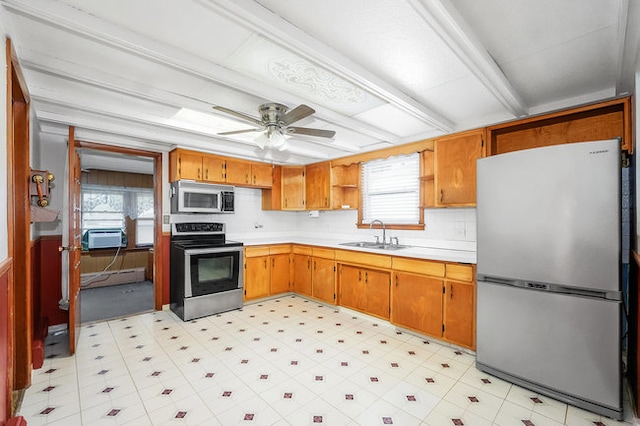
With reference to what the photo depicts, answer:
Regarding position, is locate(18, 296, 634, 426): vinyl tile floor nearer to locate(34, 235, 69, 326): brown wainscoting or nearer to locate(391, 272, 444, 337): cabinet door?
locate(391, 272, 444, 337): cabinet door

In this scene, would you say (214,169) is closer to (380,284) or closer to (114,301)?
(114,301)

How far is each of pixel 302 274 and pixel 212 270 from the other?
1.44 meters

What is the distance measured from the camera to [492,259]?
2.48 meters

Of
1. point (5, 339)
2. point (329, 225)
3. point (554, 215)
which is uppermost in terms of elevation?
point (554, 215)

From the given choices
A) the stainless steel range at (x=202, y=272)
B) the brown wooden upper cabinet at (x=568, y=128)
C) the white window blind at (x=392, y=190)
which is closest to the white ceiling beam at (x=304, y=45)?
the brown wooden upper cabinet at (x=568, y=128)

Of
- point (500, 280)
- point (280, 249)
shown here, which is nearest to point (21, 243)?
point (280, 249)

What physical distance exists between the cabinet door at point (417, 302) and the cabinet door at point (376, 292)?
0.38ft

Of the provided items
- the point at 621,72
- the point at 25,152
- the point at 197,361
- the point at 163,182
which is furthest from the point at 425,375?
the point at 163,182

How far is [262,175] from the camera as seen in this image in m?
4.90

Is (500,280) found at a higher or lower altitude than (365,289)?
higher

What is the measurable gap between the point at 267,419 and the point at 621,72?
3499 millimetres

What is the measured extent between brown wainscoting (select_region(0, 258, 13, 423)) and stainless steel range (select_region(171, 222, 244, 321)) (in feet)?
6.44

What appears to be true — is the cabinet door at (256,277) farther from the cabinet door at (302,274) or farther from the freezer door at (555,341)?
the freezer door at (555,341)

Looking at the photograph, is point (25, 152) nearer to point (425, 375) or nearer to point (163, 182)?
point (163, 182)
